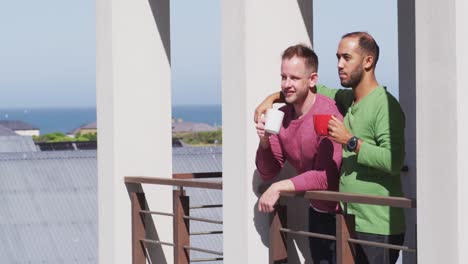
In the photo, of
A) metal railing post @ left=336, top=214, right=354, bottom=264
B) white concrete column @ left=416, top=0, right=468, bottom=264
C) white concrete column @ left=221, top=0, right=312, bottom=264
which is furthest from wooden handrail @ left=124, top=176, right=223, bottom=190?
white concrete column @ left=416, top=0, right=468, bottom=264

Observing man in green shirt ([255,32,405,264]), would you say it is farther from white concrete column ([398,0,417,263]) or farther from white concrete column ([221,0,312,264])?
white concrete column ([398,0,417,263])

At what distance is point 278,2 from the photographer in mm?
7953

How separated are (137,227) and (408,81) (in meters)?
2.05

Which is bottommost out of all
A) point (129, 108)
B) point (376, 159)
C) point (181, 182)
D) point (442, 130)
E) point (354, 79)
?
point (181, 182)

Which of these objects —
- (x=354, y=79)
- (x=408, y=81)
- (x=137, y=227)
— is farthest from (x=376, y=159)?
(x=137, y=227)

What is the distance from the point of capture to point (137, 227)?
956 centimetres

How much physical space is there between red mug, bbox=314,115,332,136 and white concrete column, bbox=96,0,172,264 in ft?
10.2

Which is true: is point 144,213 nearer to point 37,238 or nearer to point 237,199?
point 237,199

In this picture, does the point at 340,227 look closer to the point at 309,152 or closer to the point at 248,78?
the point at 309,152

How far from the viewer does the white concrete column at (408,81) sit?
8.80m

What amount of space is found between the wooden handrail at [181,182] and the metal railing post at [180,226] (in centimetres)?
7

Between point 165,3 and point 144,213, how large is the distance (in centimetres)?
142

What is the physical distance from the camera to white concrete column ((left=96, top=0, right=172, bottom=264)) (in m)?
9.59

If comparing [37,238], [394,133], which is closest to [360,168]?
[394,133]
